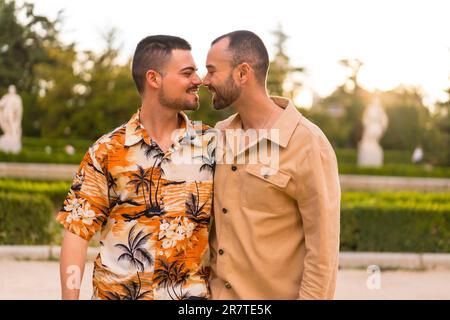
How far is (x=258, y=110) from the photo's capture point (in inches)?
104

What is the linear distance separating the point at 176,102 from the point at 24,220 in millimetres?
6112

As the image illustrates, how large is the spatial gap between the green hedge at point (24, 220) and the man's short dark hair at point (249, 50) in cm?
607

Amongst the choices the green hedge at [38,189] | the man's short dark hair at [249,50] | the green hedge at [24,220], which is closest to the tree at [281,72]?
the green hedge at [38,189]

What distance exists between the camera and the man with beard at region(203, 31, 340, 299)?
2438 mm

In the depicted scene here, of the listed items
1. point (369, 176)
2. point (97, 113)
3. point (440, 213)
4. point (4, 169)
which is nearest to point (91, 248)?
point (440, 213)

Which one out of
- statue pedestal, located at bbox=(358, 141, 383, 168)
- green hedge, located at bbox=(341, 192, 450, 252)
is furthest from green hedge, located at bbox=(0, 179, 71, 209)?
statue pedestal, located at bbox=(358, 141, 383, 168)

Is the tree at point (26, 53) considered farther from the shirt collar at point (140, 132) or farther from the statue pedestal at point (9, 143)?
the shirt collar at point (140, 132)

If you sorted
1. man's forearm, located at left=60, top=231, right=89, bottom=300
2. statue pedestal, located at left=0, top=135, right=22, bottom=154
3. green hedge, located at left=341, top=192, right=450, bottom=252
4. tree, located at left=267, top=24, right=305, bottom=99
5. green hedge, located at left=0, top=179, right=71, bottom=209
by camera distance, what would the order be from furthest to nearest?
1. tree, located at left=267, top=24, right=305, bottom=99
2. statue pedestal, located at left=0, top=135, right=22, bottom=154
3. green hedge, located at left=0, top=179, right=71, bottom=209
4. green hedge, located at left=341, top=192, right=450, bottom=252
5. man's forearm, located at left=60, top=231, right=89, bottom=300

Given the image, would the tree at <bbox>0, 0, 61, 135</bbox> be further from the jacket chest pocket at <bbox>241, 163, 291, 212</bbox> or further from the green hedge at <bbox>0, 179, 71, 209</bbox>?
the jacket chest pocket at <bbox>241, 163, 291, 212</bbox>

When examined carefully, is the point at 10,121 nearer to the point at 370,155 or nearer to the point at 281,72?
the point at 370,155

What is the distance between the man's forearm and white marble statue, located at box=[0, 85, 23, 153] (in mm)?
17654

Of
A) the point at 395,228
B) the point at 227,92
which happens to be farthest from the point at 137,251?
the point at 395,228

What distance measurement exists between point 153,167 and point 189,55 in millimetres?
451
